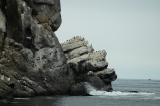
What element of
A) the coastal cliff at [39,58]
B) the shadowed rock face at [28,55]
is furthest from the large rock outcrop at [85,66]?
the shadowed rock face at [28,55]

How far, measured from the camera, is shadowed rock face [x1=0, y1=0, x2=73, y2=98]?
103188 millimetres

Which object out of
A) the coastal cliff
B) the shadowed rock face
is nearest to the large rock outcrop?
the coastal cliff

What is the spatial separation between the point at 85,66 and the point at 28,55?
23.0 m

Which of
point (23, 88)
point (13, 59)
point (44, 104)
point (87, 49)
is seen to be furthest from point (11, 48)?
point (87, 49)

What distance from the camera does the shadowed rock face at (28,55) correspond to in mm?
103188

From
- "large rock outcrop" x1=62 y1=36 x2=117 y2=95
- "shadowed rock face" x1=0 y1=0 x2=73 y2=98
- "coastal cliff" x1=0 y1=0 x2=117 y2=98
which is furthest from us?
"large rock outcrop" x1=62 y1=36 x2=117 y2=95

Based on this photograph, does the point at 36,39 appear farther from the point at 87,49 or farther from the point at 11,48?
the point at 87,49

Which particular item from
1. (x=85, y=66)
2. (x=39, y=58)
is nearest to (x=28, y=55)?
(x=39, y=58)

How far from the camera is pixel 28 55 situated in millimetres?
109625

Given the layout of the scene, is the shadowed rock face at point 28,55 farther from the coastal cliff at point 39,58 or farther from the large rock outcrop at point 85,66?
the large rock outcrop at point 85,66

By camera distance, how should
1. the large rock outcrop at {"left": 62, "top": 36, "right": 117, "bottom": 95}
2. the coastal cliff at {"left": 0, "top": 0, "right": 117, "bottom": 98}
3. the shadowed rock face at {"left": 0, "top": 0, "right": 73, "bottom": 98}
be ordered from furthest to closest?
the large rock outcrop at {"left": 62, "top": 36, "right": 117, "bottom": 95}
the coastal cliff at {"left": 0, "top": 0, "right": 117, "bottom": 98}
the shadowed rock face at {"left": 0, "top": 0, "right": 73, "bottom": 98}

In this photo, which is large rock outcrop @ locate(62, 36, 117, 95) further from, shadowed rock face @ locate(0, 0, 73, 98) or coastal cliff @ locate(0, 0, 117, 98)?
shadowed rock face @ locate(0, 0, 73, 98)

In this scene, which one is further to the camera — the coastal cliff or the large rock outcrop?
the large rock outcrop

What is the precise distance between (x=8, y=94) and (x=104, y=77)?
43824 mm
